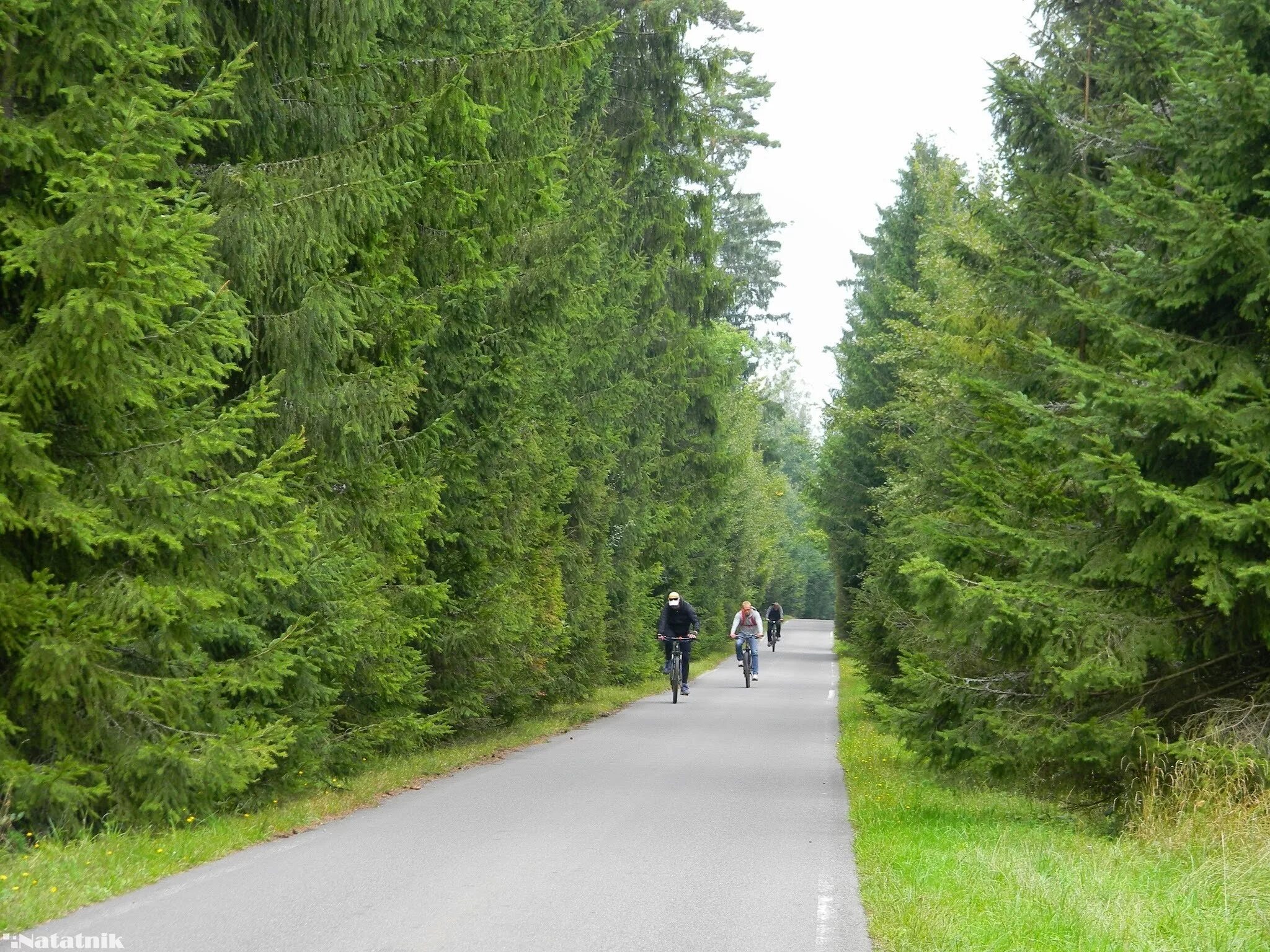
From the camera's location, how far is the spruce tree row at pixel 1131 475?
9391 mm

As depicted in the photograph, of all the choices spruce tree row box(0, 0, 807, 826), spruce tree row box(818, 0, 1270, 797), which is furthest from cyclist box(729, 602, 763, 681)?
spruce tree row box(818, 0, 1270, 797)

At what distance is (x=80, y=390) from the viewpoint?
25.7 ft

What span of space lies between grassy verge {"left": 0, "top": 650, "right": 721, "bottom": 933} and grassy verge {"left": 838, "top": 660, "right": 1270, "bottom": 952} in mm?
4243

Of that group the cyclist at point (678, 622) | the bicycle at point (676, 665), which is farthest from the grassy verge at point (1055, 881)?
the bicycle at point (676, 665)

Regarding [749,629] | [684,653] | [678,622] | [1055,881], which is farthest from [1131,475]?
[749,629]

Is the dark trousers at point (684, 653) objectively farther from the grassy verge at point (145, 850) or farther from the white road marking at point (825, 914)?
the white road marking at point (825, 914)

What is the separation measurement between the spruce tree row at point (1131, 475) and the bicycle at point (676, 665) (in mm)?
12134

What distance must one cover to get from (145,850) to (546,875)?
8.31ft

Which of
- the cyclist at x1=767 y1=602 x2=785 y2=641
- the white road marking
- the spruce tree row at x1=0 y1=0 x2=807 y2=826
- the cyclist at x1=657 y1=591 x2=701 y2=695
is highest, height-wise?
the spruce tree row at x1=0 y1=0 x2=807 y2=826

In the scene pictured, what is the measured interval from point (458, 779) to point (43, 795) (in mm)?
5814

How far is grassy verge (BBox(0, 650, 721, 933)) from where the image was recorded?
6715 millimetres

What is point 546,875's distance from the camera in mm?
8180

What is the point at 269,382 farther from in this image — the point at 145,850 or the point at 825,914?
the point at 825,914

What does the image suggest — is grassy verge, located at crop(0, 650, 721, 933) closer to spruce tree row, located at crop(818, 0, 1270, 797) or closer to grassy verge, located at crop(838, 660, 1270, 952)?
grassy verge, located at crop(838, 660, 1270, 952)
